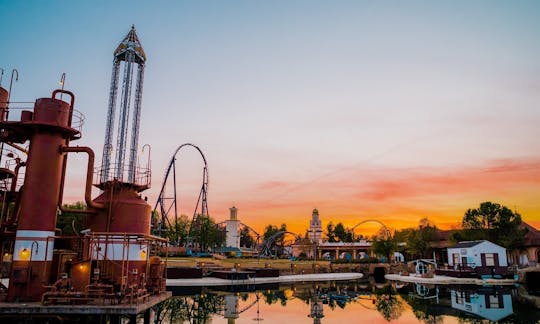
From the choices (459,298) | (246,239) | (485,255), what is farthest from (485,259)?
(246,239)

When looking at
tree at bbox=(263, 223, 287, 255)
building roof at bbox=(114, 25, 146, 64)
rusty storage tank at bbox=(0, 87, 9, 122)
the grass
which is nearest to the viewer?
rusty storage tank at bbox=(0, 87, 9, 122)

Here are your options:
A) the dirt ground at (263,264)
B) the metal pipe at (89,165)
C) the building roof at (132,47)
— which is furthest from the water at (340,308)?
the building roof at (132,47)

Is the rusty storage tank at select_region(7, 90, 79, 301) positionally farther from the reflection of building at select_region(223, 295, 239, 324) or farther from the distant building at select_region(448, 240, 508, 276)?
the distant building at select_region(448, 240, 508, 276)

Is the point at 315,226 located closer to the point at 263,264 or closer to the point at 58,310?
the point at 263,264

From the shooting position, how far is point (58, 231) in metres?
24.2

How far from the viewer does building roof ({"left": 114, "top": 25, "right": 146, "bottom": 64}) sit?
35312 mm

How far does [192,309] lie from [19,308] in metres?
13.6

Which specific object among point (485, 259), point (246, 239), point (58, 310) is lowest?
point (58, 310)

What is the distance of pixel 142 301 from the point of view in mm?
19031

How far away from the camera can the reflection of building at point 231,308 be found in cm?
2571

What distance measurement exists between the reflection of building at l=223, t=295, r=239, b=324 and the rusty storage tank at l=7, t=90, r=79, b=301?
11.7 m

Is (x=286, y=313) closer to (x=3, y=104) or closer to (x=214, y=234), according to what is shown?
(x=3, y=104)

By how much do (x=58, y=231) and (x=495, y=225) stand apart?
73395mm

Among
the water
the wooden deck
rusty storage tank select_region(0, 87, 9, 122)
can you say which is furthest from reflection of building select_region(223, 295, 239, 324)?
rusty storage tank select_region(0, 87, 9, 122)
